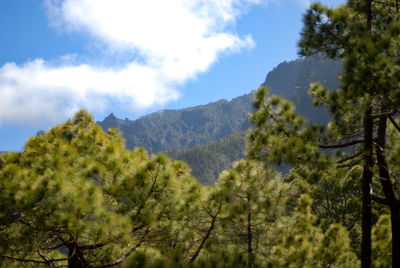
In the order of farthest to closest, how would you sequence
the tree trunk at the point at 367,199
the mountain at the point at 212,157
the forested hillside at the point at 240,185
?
1. the mountain at the point at 212,157
2. the tree trunk at the point at 367,199
3. the forested hillside at the point at 240,185

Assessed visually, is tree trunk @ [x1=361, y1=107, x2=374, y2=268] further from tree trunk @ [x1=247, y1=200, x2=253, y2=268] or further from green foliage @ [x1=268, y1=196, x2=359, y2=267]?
tree trunk @ [x1=247, y1=200, x2=253, y2=268]

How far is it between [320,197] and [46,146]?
63.4ft

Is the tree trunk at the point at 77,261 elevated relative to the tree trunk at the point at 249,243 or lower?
lower

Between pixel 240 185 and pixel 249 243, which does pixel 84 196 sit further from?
pixel 249 243

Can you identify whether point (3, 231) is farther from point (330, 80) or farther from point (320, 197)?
point (330, 80)

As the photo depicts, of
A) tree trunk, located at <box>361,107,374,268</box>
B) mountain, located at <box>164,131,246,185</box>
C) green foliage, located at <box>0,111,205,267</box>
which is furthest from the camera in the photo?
mountain, located at <box>164,131,246,185</box>

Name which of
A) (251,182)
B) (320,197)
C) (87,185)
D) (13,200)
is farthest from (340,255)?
(320,197)

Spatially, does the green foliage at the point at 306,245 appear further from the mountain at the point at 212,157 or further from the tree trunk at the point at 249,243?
the mountain at the point at 212,157

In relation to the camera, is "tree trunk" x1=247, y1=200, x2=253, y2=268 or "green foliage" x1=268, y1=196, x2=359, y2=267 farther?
"green foliage" x1=268, y1=196, x2=359, y2=267

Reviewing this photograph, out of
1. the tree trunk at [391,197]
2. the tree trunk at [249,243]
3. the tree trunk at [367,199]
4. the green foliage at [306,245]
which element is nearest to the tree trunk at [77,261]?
the tree trunk at [249,243]

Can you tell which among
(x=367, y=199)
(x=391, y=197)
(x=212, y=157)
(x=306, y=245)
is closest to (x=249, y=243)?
(x=306, y=245)

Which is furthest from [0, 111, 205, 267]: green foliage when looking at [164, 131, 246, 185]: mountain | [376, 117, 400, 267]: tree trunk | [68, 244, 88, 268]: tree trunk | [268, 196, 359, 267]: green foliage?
[164, 131, 246, 185]: mountain

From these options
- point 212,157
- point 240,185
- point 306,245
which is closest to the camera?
point 240,185

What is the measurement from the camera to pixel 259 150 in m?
4.81
